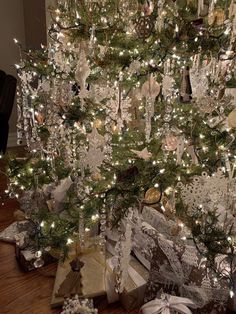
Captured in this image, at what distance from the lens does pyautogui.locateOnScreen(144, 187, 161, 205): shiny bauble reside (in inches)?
52.6

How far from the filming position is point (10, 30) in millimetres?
3869

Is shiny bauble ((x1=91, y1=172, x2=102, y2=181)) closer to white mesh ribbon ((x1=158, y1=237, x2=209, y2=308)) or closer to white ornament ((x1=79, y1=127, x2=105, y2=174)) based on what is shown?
white ornament ((x1=79, y1=127, x2=105, y2=174))

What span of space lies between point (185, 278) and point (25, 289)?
2.55 ft

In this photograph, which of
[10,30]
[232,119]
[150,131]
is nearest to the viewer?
[232,119]

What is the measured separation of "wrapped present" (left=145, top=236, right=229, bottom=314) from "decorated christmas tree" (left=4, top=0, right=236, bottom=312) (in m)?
0.03

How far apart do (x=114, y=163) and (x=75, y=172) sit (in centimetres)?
22

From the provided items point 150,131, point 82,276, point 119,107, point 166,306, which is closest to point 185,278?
point 166,306

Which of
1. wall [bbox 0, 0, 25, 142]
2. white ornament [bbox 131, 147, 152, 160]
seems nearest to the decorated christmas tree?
white ornament [bbox 131, 147, 152, 160]

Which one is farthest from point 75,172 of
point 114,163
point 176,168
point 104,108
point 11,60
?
point 11,60

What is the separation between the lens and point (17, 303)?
1527 mm

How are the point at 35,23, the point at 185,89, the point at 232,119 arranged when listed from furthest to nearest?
the point at 35,23
the point at 185,89
the point at 232,119

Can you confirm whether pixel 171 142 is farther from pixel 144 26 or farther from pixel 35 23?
pixel 35 23

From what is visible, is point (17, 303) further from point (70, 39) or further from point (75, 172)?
point (70, 39)

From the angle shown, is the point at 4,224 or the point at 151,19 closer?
the point at 151,19
